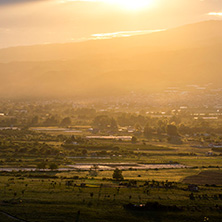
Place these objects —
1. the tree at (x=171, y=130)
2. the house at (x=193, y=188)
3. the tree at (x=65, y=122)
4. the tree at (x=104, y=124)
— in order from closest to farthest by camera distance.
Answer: the house at (x=193, y=188), the tree at (x=171, y=130), the tree at (x=104, y=124), the tree at (x=65, y=122)

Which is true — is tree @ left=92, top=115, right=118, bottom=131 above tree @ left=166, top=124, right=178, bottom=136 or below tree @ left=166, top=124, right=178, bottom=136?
above

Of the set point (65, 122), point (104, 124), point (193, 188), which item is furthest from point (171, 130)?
point (193, 188)

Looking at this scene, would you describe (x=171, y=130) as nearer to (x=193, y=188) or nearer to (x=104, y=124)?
(x=104, y=124)

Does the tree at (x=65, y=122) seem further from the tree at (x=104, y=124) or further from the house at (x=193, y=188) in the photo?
the house at (x=193, y=188)

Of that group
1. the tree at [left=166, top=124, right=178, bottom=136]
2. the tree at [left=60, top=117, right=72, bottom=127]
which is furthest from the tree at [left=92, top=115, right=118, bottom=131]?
the tree at [left=166, top=124, right=178, bottom=136]

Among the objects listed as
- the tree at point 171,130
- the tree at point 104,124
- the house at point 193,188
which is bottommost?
the house at point 193,188

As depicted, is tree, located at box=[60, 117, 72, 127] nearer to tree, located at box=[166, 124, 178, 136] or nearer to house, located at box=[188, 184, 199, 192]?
tree, located at box=[166, 124, 178, 136]

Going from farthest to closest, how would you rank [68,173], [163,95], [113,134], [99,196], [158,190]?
1. [163,95]
2. [113,134]
3. [68,173]
4. [158,190]
5. [99,196]

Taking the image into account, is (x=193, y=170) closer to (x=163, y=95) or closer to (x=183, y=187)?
(x=183, y=187)

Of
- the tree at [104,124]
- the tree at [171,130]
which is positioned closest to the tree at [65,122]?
the tree at [104,124]

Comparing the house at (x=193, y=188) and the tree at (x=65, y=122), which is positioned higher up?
the tree at (x=65, y=122)

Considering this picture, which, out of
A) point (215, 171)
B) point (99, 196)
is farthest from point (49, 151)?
point (99, 196)
